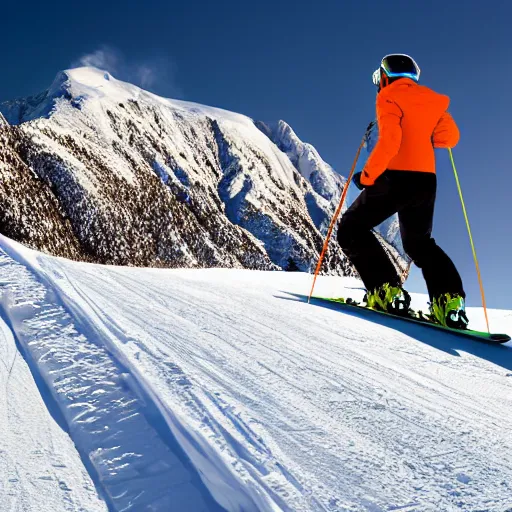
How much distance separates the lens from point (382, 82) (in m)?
4.29

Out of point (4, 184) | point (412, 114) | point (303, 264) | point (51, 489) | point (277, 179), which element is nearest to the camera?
point (51, 489)

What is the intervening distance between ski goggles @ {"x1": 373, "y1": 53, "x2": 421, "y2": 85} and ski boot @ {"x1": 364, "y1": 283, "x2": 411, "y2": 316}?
1932 mm

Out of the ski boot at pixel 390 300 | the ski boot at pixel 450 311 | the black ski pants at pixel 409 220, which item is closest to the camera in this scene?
the ski boot at pixel 450 311

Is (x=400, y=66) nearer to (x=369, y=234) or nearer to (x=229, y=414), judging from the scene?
(x=369, y=234)

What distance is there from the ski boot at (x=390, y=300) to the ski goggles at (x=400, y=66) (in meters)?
1.93

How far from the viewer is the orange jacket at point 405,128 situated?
3.95m

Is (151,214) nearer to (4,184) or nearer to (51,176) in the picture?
(51,176)

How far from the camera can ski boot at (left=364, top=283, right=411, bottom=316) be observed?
4371 mm

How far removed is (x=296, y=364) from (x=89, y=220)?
5307 cm

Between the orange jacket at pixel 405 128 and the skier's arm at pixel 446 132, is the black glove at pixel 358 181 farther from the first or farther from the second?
the skier's arm at pixel 446 132

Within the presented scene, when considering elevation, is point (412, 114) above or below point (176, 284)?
above

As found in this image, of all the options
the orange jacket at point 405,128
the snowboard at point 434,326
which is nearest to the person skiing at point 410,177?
the orange jacket at point 405,128

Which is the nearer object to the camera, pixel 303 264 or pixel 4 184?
pixel 4 184

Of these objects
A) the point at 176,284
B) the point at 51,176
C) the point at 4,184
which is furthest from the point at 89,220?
the point at 176,284
